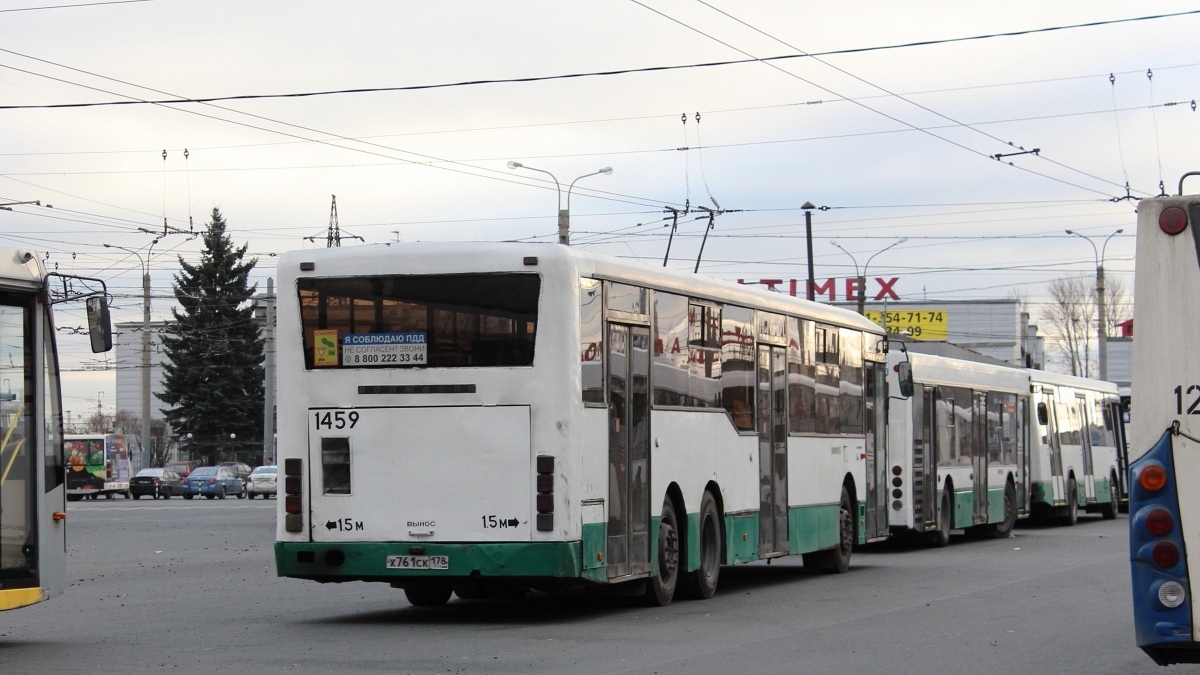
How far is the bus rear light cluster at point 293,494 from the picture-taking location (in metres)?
13.7

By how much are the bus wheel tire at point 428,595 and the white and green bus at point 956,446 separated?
10019 mm

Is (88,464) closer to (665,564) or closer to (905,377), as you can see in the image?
(905,377)

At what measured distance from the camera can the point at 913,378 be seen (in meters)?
25.8

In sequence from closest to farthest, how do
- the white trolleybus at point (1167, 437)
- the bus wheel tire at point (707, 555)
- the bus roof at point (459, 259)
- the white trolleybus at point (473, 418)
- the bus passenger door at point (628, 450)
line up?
the white trolleybus at point (1167, 437) → the white trolleybus at point (473, 418) → the bus roof at point (459, 259) → the bus passenger door at point (628, 450) → the bus wheel tire at point (707, 555)

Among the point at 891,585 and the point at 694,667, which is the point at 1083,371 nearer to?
the point at 891,585

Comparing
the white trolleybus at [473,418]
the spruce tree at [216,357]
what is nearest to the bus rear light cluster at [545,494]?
the white trolleybus at [473,418]

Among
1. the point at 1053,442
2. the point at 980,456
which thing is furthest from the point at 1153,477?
the point at 1053,442

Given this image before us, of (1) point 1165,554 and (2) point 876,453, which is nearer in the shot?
(1) point 1165,554

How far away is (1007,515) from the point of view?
3059cm

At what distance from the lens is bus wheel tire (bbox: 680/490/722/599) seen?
52.0ft

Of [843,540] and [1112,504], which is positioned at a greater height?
[843,540]

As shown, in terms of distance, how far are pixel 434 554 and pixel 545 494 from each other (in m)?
1.00

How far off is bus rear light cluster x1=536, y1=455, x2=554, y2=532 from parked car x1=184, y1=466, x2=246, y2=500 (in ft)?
190

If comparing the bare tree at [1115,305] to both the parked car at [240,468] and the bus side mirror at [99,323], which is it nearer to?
the parked car at [240,468]
